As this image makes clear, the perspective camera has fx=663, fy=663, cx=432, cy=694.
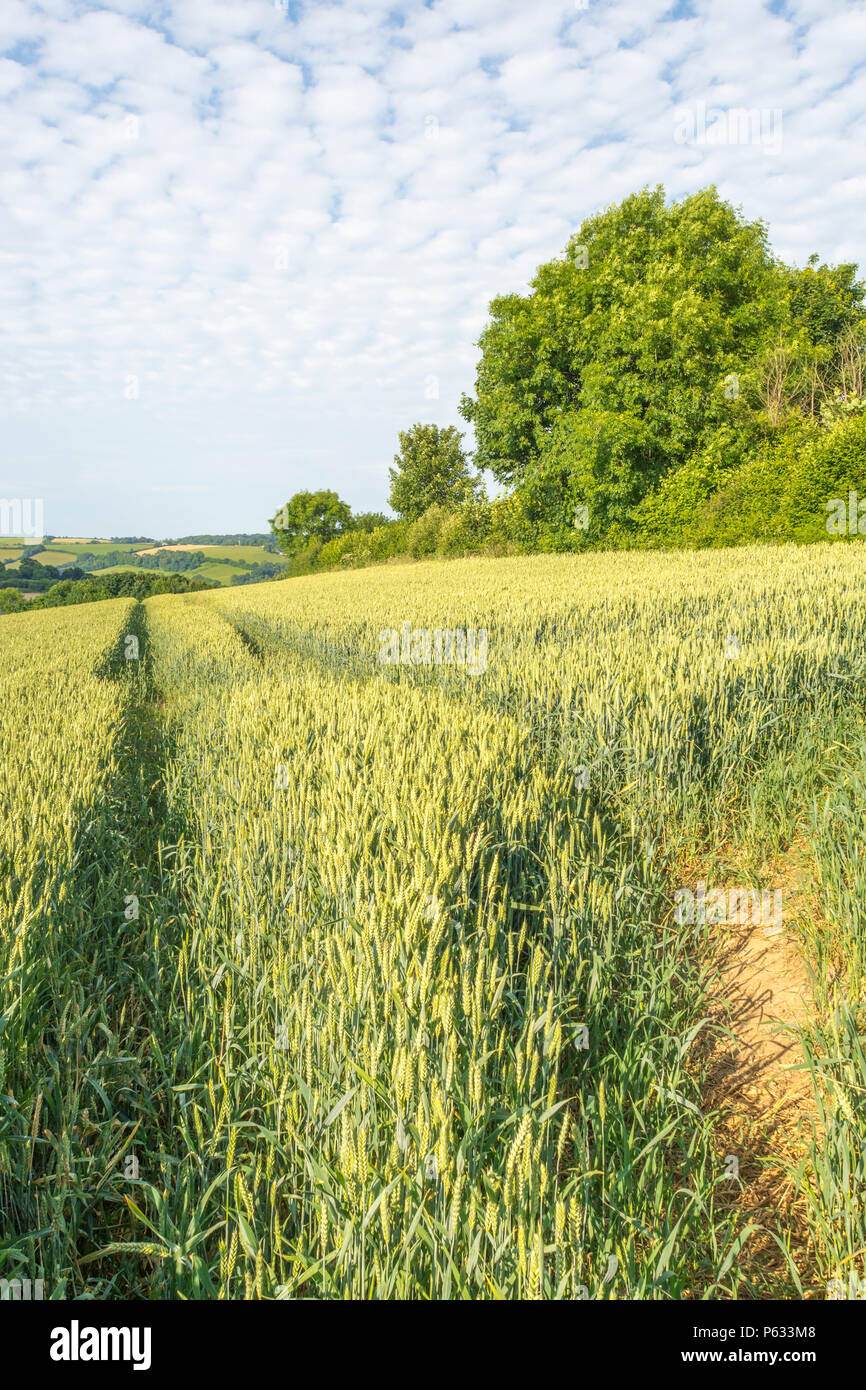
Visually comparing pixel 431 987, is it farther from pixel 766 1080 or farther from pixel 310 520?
pixel 310 520

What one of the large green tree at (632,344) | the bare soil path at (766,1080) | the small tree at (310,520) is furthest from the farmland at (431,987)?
the small tree at (310,520)

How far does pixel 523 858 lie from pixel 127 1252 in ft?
6.01

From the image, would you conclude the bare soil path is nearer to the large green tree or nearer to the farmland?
the farmland

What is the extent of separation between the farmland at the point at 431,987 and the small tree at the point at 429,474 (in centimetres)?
4988

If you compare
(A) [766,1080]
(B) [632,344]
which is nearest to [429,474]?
(B) [632,344]

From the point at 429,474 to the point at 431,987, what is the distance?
5477 centimetres

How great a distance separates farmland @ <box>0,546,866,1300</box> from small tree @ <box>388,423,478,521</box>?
49.9 meters

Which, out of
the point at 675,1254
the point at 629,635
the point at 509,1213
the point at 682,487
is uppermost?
the point at 682,487

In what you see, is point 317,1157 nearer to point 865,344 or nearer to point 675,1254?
point 675,1254

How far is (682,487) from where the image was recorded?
2444 centimetres

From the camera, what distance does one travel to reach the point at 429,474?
53.2 m

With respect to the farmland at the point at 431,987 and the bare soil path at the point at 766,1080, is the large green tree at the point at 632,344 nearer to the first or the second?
the farmland at the point at 431,987

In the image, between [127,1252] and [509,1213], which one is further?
[127,1252]

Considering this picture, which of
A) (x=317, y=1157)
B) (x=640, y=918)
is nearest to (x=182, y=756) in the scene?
(x=640, y=918)
